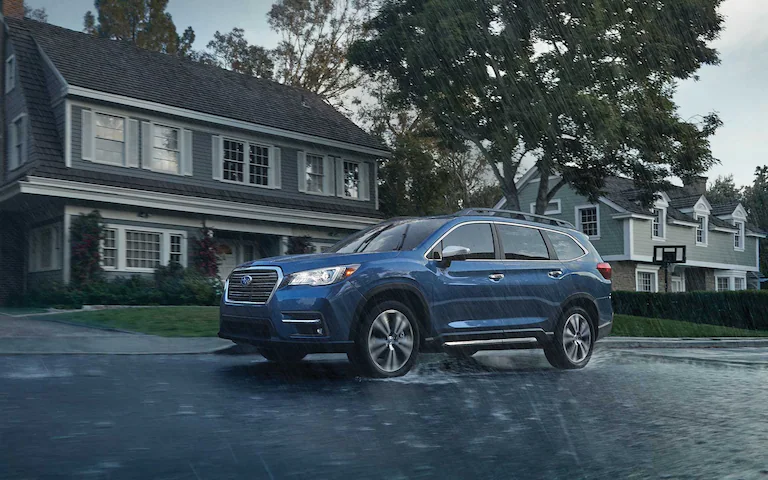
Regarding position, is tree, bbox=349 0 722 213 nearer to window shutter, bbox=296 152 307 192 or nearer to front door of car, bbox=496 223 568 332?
window shutter, bbox=296 152 307 192

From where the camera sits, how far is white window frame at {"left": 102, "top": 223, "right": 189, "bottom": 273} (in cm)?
2345

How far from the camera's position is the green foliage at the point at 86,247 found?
22.1m

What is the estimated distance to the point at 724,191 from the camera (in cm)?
7644

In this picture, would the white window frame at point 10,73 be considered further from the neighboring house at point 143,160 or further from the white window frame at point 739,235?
the white window frame at point 739,235

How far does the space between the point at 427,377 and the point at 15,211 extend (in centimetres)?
2020

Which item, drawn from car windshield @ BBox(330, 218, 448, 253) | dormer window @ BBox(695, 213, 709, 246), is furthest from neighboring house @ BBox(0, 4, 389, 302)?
dormer window @ BBox(695, 213, 709, 246)

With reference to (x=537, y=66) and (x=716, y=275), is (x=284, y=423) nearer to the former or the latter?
(x=537, y=66)

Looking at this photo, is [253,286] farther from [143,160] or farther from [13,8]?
[13,8]

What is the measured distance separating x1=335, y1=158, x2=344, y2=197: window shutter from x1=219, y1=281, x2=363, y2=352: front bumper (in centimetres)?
2194

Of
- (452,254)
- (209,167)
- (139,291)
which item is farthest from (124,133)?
(452,254)

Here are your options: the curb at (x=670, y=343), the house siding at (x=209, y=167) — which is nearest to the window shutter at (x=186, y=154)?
the house siding at (x=209, y=167)

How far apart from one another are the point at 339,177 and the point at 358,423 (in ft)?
80.7

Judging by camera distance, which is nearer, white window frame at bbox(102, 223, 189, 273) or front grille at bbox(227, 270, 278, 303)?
front grille at bbox(227, 270, 278, 303)

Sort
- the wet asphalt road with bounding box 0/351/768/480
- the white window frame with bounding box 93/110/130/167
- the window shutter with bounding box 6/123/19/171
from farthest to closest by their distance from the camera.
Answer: the window shutter with bounding box 6/123/19/171 → the white window frame with bounding box 93/110/130/167 → the wet asphalt road with bounding box 0/351/768/480
